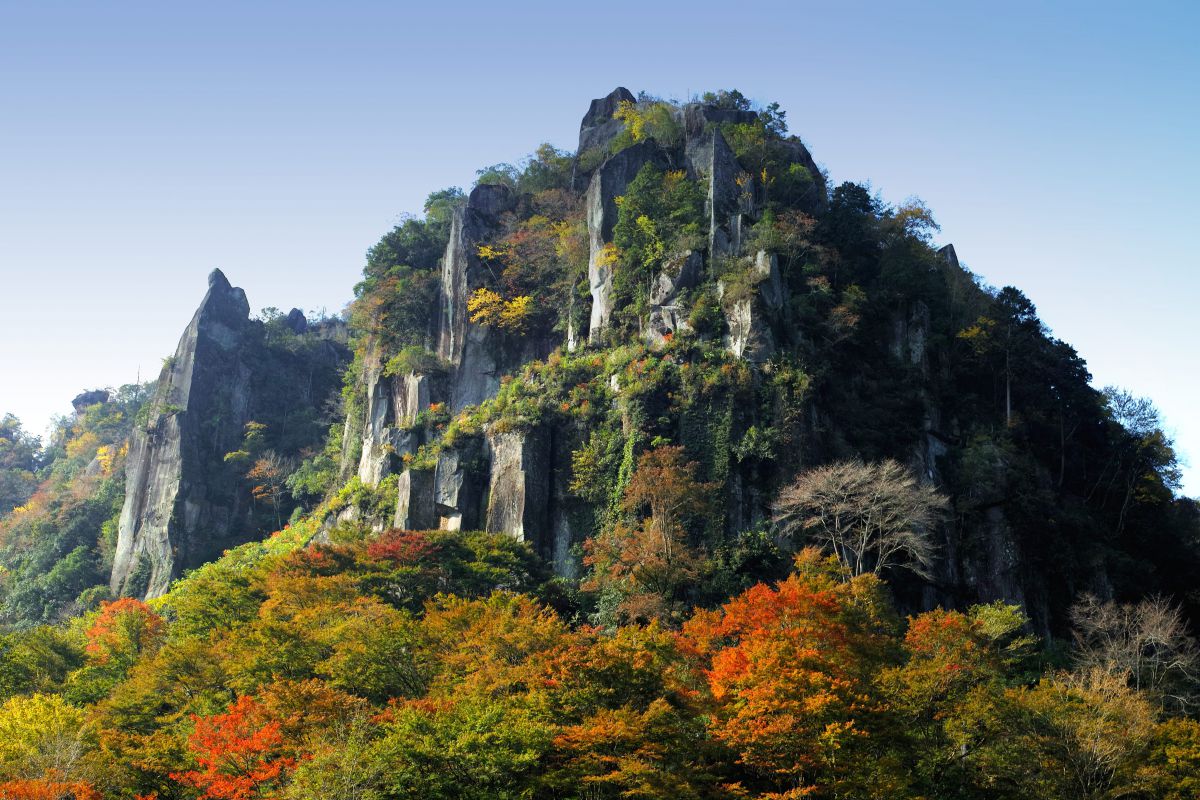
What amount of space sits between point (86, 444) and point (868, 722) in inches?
3052

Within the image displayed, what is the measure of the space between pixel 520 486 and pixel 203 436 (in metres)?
32.1

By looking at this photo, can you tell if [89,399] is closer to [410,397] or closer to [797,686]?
[410,397]

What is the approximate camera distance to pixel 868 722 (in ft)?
86.2

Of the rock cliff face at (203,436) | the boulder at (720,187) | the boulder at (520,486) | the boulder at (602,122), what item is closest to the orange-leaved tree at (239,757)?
the boulder at (520,486)

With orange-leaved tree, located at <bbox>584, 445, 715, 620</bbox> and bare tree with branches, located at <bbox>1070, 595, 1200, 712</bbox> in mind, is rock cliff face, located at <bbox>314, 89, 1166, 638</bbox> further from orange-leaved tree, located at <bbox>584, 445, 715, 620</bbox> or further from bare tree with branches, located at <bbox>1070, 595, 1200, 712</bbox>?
bare tree with branches, located at <bbox>1070, 595, 1200, 712</bbox>

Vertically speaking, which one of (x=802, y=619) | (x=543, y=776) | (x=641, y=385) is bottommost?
(x=543, y=776)

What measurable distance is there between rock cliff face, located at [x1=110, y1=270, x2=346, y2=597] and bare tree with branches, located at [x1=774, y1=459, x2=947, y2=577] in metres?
38.4

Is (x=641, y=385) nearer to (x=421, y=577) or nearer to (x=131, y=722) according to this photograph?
(x=421, y=577)

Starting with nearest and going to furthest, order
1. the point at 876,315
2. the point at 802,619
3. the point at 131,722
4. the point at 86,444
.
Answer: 1. the point at 802,619
2. the point at 131,722
3. the point at 876,315
4. the point at 86,444

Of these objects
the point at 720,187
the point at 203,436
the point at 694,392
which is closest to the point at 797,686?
the point at 694,392

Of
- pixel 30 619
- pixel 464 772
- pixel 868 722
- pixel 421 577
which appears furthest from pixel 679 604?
pixel 30 619

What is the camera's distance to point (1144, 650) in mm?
38594

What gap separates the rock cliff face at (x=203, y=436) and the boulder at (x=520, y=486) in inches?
1048

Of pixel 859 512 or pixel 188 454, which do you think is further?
pixel 188 454
